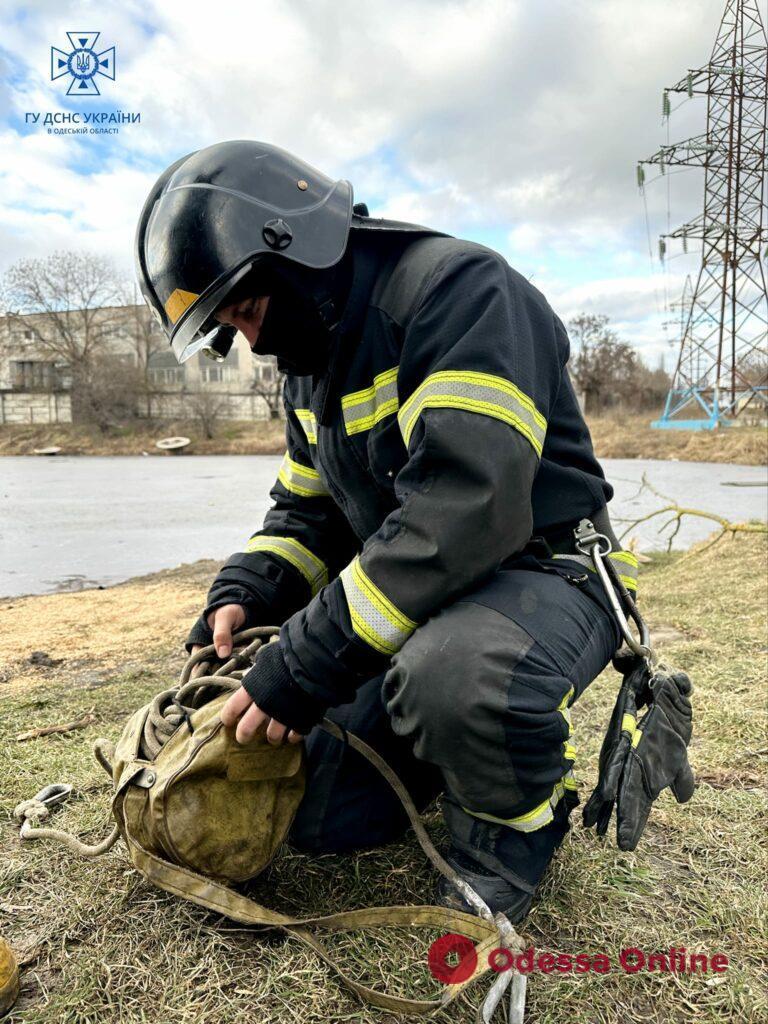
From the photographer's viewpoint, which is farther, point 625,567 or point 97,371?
point 97,371

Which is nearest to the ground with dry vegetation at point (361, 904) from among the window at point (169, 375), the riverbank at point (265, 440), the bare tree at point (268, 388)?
the riverbank at point (265, 440)

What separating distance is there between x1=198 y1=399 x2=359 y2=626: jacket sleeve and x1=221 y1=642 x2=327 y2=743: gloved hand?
2.00 ft

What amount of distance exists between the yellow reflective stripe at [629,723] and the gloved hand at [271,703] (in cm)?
66

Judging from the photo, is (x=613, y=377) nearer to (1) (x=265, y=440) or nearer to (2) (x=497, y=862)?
(1) (x=265, y=440)

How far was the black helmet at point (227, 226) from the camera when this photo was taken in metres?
1.77

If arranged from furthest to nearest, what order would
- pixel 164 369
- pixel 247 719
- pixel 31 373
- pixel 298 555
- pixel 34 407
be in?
pixel 164 369 → pixel 31 373 → pixel 34 407 → pixel 298 555 → pixel 247 719

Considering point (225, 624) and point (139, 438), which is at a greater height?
point (225, 624)

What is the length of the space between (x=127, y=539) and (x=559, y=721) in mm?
8108

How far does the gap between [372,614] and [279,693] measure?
25 cm

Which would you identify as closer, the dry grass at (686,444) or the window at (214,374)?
the dry grass at (686,444)

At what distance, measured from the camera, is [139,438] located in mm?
35438

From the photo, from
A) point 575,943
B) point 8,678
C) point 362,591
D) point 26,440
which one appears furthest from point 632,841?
point 26,440

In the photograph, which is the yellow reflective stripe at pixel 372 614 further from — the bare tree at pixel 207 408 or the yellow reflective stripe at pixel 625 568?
the bare tree at pixel 207 408

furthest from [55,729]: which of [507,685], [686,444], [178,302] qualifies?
[686,444]
